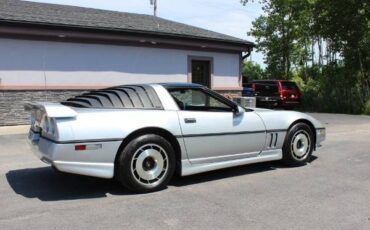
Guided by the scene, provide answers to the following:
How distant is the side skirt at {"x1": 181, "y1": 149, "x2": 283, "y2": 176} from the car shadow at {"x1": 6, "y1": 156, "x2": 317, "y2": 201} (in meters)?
0.19

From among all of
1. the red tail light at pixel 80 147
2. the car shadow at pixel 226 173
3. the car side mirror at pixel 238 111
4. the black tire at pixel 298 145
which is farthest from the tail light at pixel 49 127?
the black tire at pixel 298 145

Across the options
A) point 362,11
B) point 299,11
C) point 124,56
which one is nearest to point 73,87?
point 124,56

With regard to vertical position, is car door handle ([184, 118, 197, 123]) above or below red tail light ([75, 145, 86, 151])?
above

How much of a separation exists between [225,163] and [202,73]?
12.1 metres

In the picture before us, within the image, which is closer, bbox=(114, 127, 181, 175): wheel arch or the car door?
bbox=(114, 127, 181, 175): wheel arch

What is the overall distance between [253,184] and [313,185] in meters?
0.79

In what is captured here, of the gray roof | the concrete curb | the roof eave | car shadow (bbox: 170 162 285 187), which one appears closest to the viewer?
car shadow (bbox: 170 162 285 187)

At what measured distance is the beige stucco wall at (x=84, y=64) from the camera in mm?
13688

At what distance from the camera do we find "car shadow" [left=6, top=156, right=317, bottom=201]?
567 cm

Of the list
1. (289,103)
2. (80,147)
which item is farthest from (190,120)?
(289,103)

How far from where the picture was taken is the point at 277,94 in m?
22.2

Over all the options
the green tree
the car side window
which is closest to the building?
the car side window

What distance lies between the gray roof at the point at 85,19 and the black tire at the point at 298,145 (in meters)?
9.29

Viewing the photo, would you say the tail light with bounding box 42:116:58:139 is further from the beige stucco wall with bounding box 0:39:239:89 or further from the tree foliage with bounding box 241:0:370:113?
the tree foliage with bounding box 241:0:370:113
